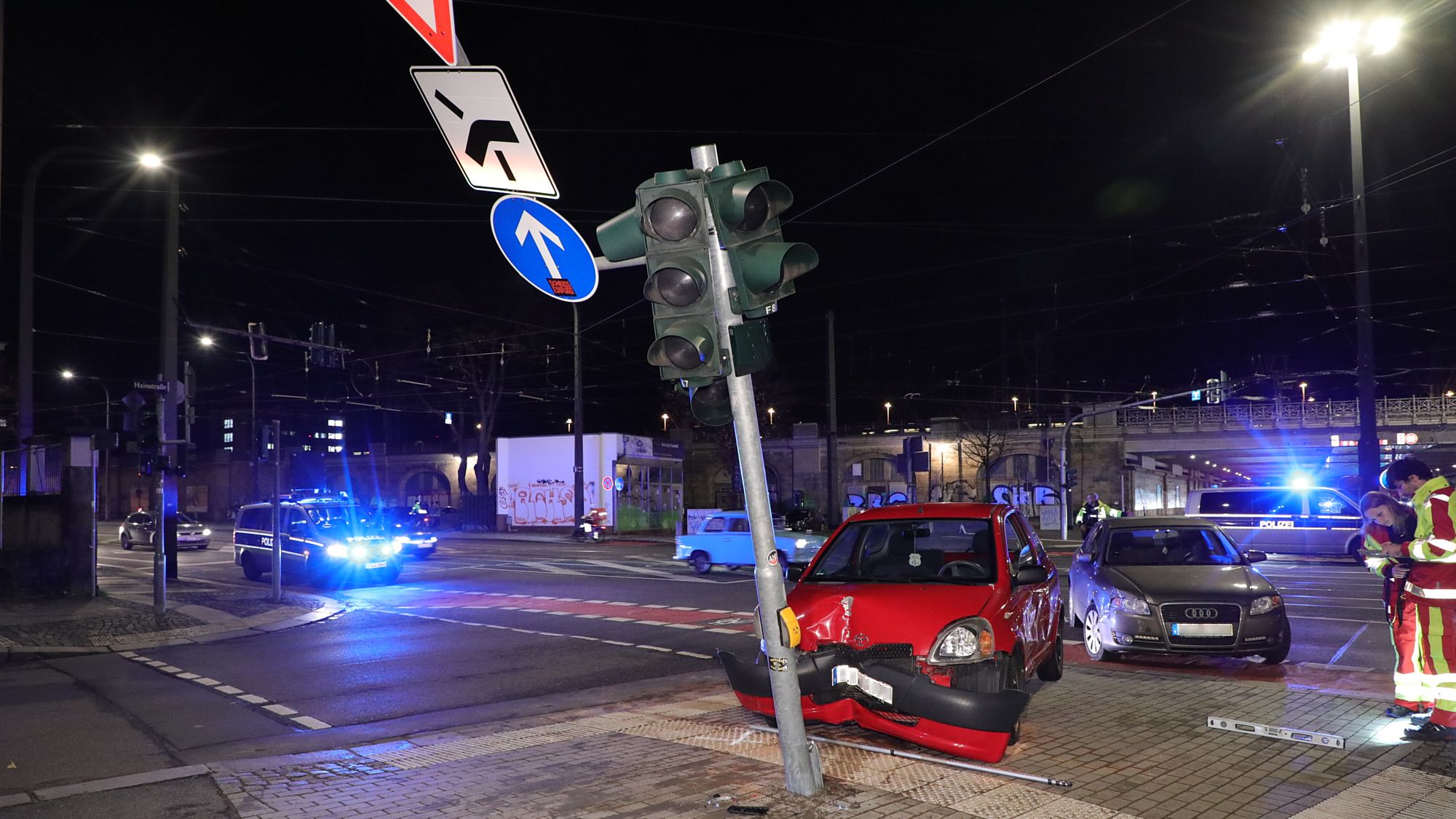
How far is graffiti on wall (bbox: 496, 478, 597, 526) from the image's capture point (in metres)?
44.3

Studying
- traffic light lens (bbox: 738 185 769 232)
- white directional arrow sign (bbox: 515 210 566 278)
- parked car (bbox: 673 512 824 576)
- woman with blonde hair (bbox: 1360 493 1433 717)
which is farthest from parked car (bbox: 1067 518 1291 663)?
parked car (bbox: 673 512 824 576)

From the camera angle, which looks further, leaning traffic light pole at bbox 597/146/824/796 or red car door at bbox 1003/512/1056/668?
red car door at bbox 1003/512/1056/668

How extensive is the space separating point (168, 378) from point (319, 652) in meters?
8.47

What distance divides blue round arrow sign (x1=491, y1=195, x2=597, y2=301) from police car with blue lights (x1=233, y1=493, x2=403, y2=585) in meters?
16.2

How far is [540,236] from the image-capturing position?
608cm

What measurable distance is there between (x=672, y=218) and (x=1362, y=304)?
20.2 metres

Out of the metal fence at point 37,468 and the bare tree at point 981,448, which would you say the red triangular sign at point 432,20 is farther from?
the bare tree at point 981,448

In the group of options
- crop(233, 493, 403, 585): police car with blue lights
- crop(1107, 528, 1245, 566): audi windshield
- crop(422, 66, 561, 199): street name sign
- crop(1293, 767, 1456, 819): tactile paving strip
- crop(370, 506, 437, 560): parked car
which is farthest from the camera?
crop(370, 506, 437, 560): parked car

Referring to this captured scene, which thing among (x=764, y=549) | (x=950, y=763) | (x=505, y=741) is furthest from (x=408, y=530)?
(x=764, y=549)

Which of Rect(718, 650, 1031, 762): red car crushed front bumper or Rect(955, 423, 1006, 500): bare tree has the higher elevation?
Rect(955, 423, 1006, 500): bare tree

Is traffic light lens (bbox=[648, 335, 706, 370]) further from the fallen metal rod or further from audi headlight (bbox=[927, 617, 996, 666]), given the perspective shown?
audi headlight (bbox=[927, 617, 996, 666])

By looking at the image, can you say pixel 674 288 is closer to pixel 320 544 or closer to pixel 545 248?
pixel 545 248

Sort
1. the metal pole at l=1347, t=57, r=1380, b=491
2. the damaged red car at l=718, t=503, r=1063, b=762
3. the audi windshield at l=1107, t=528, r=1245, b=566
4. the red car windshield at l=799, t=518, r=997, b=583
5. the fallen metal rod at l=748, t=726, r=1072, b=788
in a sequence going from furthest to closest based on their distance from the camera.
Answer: the metal pole at l=1347, t=57, r=1380, b=491 → the audi windshield at l=1107, t=528, r=1245, b=566 → the red car windshield at l=799, t=518, r=997, b=583 → the damaged red car at l=718, t=503, r=1063, b=762 → the fallen metal rod at l=748, t=726, r=1072, b=788

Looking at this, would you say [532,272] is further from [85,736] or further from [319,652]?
[319,652]
